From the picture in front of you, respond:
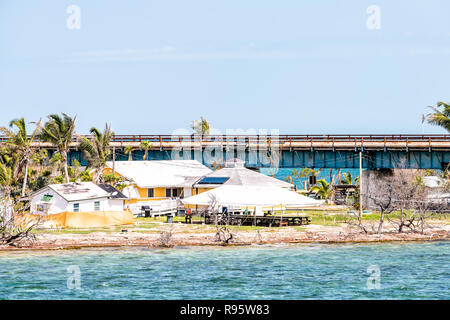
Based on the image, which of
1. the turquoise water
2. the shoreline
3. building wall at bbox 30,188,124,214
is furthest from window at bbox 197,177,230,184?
the turquoise water

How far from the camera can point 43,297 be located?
26.1 meters

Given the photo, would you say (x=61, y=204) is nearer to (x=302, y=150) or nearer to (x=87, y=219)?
(x=87, y=219)

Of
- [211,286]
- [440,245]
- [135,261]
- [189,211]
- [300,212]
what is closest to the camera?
[211,286]

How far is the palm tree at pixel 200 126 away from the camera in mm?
76500

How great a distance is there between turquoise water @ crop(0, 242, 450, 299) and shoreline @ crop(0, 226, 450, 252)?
2.83ft

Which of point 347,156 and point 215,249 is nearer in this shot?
point 215,249

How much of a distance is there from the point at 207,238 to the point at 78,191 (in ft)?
31.8

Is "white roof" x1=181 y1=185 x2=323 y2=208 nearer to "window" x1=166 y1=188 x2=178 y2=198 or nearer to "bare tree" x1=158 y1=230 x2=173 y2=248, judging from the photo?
"bare tree" x1=158 y1=230 x2=173 y2=248

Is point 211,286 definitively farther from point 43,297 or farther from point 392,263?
point 392,263

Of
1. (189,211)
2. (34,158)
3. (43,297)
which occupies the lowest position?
(43,297)

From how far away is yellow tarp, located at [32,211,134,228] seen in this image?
41.0 m
